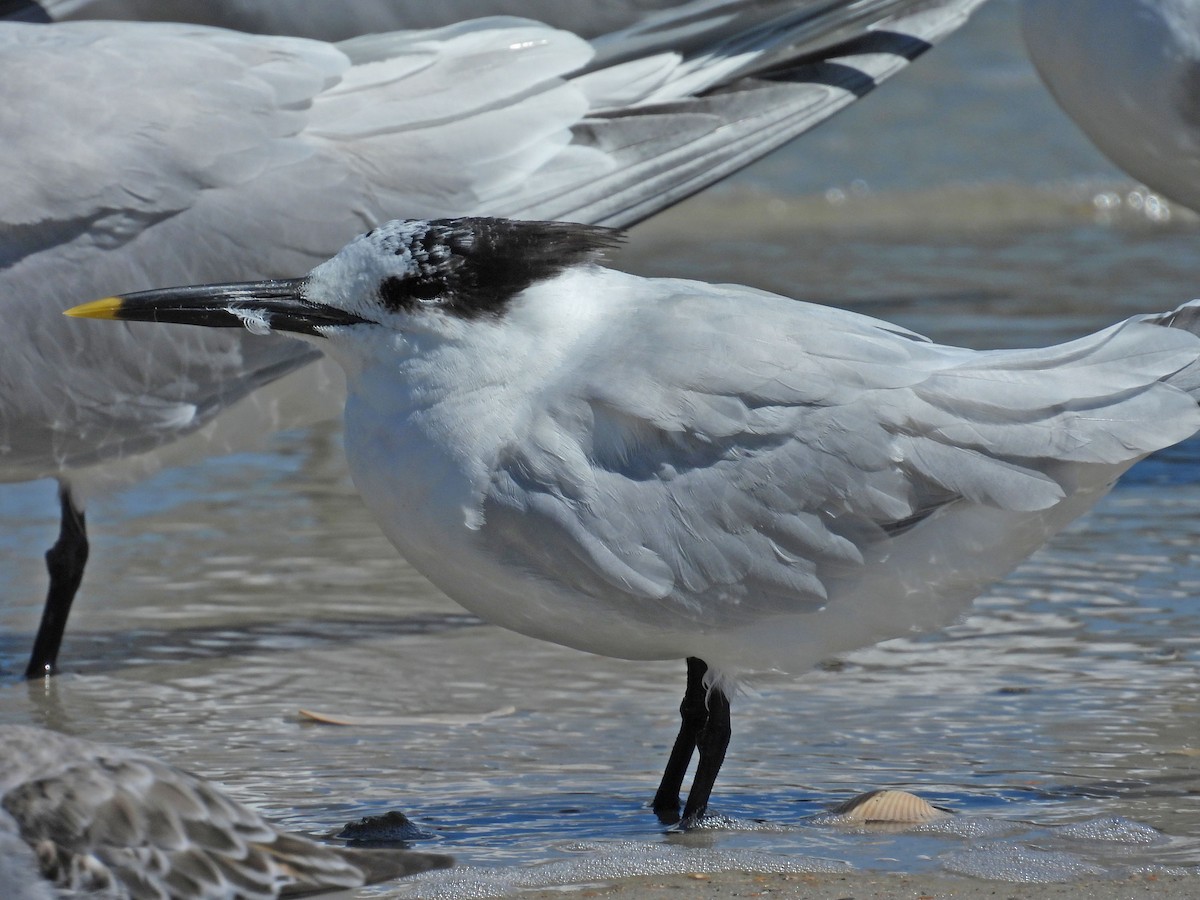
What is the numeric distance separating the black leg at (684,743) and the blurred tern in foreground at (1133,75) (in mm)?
2788

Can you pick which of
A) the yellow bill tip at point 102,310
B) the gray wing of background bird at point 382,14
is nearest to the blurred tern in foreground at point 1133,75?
the gray wing of background bird at point 382,14

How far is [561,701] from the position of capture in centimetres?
387

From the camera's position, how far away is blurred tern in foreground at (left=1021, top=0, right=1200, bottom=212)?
17.5 feet

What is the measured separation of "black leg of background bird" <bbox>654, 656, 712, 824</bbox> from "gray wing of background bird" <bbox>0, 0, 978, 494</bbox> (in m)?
1.45

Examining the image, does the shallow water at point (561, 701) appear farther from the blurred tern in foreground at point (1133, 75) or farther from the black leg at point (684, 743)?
the blurred tern in foreground at point (1133, 75)

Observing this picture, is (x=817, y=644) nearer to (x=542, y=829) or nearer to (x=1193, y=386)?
(x=542, y=829)

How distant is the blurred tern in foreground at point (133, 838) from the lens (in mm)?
2570

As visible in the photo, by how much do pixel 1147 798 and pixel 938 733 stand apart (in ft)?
1.57

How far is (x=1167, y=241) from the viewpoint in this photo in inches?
358

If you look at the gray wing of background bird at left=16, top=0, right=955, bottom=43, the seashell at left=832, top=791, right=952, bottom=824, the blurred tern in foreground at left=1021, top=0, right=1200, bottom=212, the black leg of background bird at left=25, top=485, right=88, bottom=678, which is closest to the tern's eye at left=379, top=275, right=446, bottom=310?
the seashell at left=832, top=791, right=952, bottom=824

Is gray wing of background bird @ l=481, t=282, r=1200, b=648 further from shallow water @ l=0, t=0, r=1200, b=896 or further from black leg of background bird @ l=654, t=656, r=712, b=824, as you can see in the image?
shallow water @ l=0, t=0, r=1200, b=896

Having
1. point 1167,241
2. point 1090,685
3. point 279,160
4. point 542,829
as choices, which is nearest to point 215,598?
point 279,160

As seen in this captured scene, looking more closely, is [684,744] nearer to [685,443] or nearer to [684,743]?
[684,743]

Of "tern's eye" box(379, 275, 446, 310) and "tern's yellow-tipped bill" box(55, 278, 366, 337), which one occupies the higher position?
"tern's eye" box(379, 275, 446, 310)
